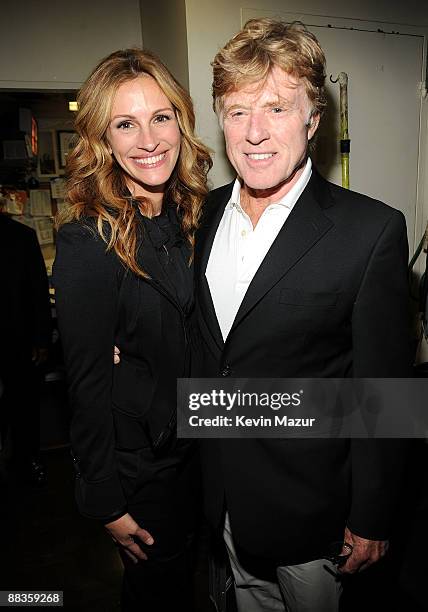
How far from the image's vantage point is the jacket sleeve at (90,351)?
52.1 inches

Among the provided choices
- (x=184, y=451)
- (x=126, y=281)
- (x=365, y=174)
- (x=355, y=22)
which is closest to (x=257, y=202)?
(x=126, y=281)

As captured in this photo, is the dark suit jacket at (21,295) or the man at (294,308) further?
the dark suit jacket at (21,295)

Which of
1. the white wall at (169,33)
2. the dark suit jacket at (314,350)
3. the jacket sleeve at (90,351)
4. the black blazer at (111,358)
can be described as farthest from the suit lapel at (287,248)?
the white wall at (169,33)

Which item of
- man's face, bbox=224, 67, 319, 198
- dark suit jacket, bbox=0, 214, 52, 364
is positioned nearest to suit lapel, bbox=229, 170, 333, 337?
man's face, bbox=224, 67, 319, 198

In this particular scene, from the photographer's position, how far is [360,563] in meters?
1.45

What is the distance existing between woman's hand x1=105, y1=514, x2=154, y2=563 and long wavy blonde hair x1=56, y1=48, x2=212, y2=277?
0.77 m

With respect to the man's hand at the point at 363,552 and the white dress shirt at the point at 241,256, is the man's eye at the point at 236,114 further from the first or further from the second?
the man's hand at the point at 363,552

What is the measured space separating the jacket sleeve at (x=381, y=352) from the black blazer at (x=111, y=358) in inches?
20.7

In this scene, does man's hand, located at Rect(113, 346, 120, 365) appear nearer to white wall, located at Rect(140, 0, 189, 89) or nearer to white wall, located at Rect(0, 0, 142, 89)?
white wall, located at Rect(140, 0, 189, 89)

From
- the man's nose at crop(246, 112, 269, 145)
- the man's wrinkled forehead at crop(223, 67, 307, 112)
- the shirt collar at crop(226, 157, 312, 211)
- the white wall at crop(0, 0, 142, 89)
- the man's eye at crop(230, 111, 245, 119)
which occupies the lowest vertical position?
the shirt collar at crop(226, 157, 312, 211)

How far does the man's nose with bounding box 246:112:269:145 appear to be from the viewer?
4.45ft

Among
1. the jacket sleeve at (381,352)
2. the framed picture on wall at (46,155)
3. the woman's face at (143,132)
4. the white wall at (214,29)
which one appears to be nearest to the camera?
the jacket sleeve at (381,352)

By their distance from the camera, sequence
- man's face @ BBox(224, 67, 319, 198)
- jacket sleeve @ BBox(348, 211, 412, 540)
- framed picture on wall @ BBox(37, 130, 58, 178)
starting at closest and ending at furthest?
jacket sleeve @ BBox(348, 211, 412, 540)
man's face @ BBox(224, 67, 319, 198)
framed picture on wall @ BBox(37, 130, 58, 178)

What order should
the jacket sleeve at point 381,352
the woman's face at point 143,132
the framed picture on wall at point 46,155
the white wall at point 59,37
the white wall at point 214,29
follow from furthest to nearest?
the framed picture on wall at point 46,155 → the white wall at point 59,37 → the white wall at point 214,29 → the woman's face at point 143,132 → the jacket sleeve at point 381,352
